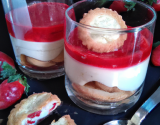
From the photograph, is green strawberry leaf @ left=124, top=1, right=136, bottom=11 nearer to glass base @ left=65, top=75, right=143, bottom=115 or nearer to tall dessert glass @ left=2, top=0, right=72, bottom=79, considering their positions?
tall dessert glass @ left=2, top=0, right=72, bottom=79

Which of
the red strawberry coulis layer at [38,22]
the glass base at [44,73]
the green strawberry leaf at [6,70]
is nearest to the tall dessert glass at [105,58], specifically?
the red strawberry coulis layer at [38,22]

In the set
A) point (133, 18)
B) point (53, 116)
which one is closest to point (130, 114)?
point (53, 116)

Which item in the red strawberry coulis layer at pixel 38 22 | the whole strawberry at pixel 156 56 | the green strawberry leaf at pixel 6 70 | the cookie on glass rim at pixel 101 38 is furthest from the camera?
the whole strawberry at pixel 156 56

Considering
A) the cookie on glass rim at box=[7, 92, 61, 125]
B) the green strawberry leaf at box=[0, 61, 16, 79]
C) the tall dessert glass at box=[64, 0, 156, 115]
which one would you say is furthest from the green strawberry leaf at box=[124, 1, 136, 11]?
the green strawberry leaf at box=[0, 61, 16, 79]

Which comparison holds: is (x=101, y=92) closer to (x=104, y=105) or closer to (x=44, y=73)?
(x=104, y=105)

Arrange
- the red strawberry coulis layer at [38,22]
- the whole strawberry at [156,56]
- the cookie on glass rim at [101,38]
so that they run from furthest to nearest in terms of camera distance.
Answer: the whole strawberry at [156,56]
the red strawberry coulis layer at [38,22]
the cookie on glass rim at [101,38]

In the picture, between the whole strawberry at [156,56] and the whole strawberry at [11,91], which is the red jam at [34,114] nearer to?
the whole strawberry at [11,91]

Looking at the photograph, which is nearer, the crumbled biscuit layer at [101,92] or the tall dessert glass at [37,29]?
the crumbled biscuit layer at [101,92]

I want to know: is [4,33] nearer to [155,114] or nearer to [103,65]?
[103,65]
